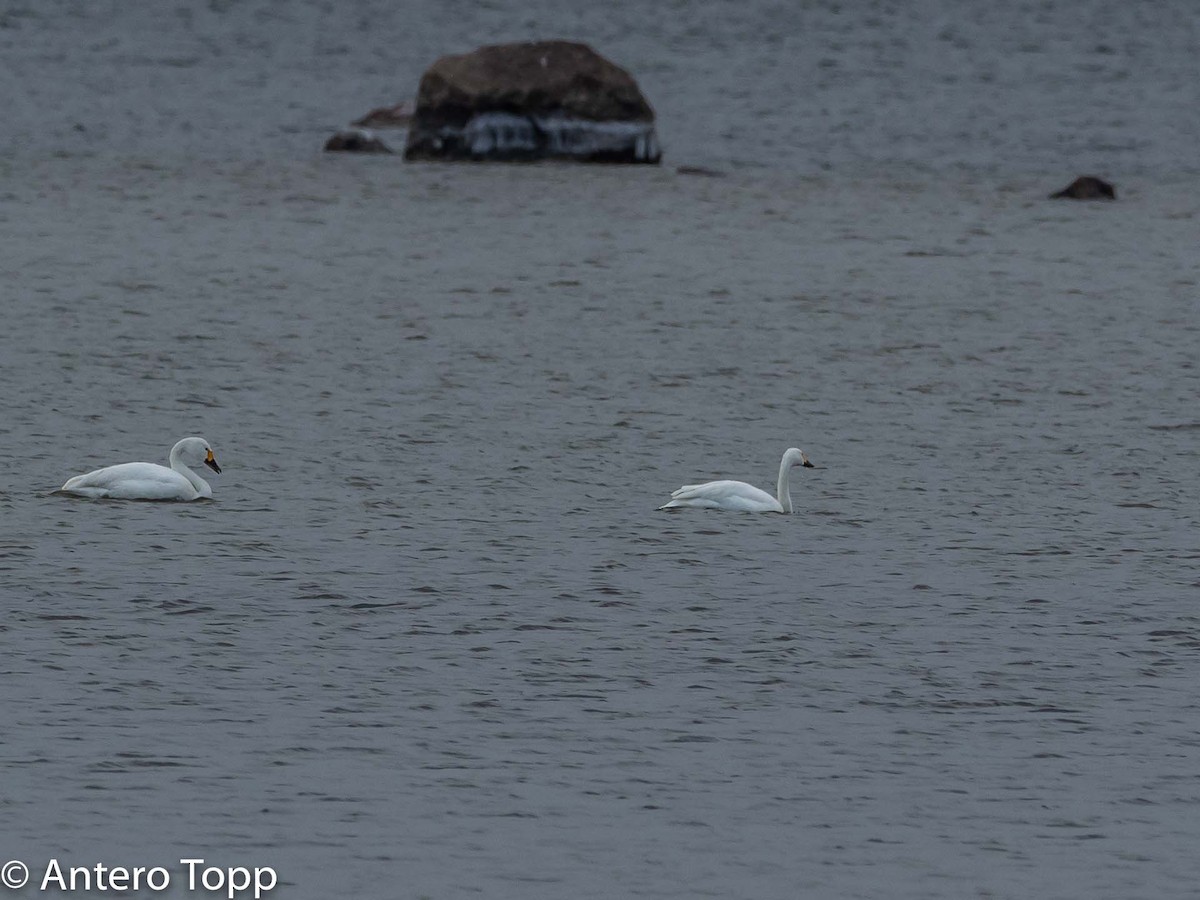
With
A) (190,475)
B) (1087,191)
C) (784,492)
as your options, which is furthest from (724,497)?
(1087,191)

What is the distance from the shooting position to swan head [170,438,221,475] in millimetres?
20953

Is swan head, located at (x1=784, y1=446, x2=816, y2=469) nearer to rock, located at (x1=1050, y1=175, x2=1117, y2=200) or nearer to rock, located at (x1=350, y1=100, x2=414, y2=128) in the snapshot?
rock, located at (x1=1050, y1=175, x2=1117, y2=200)

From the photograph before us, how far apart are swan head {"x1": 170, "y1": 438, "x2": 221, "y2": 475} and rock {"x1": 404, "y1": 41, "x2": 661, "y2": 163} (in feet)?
94.9

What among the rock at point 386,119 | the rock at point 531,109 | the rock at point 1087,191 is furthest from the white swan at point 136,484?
the rock at point 386,119

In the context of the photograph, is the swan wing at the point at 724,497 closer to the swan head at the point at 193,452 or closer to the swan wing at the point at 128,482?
the swan head at the point at 193,452

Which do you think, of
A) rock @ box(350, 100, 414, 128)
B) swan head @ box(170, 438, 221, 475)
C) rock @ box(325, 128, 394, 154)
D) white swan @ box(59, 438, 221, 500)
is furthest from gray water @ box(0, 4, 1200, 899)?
rock @ box(350, 100, 414, 128)

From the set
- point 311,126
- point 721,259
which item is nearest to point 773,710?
point 721,259

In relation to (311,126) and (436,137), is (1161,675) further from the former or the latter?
(311,126)

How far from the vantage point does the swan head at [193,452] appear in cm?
2095

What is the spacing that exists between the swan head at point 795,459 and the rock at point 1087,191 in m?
27.7

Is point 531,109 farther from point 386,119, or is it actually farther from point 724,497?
point 724,497

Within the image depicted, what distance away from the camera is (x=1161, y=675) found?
1505cm

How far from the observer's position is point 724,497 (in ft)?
66.6

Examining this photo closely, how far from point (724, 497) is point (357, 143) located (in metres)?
36.7
